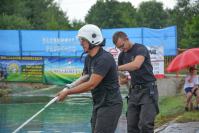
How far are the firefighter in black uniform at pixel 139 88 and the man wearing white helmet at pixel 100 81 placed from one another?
1.33 m

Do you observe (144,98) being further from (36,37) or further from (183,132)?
(36,37)

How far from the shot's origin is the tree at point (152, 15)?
8694 centimetres

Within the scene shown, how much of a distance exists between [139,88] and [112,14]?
71.7 m

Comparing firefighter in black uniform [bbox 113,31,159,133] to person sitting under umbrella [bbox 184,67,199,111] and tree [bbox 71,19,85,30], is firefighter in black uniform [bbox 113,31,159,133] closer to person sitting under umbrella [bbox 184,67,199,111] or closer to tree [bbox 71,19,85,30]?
person sitting under umbrella [bbox 184,67,199,111]

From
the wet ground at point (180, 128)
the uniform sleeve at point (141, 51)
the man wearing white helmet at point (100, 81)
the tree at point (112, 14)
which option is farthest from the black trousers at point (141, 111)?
the tree at point (112, 14)

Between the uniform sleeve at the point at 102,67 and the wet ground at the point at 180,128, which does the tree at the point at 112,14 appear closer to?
the wet ground at the point at 180,128

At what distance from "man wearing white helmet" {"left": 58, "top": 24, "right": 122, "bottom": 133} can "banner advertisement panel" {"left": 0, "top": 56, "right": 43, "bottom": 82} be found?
20384 millimetres

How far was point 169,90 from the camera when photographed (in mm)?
21141

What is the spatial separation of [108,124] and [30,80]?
20.7 meters

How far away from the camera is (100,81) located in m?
6.13

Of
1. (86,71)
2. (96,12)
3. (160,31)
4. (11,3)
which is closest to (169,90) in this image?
(160,31)

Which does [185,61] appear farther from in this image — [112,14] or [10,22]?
[112,14]

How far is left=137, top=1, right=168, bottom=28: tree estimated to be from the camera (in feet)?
285

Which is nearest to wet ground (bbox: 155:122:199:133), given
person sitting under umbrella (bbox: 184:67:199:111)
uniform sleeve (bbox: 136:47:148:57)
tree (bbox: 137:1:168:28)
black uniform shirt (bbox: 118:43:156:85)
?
person sitting under umbrella (bbox: 184:67:199:111)
